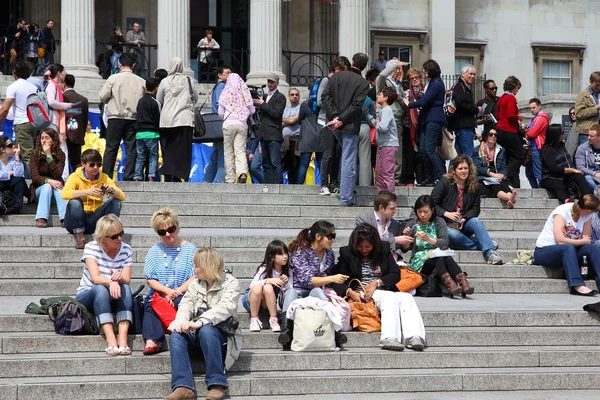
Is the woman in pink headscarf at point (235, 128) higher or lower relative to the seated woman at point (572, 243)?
higher

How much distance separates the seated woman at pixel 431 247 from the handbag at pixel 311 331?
7.77 feet

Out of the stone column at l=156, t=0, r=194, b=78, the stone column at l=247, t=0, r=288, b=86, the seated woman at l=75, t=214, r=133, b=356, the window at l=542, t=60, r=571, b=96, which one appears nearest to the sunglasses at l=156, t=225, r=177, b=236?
the seated woman at l=75, t=214, r=133, b=356

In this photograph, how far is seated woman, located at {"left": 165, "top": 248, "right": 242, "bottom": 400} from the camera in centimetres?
1023

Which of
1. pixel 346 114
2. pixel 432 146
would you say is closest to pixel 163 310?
pixel 346 114

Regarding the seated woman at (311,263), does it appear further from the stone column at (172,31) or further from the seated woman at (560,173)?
the stone column at (172,31)

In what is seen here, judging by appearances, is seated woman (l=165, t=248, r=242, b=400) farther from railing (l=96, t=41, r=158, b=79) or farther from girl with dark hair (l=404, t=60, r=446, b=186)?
railing (l=96, t=41, r=158, b=79)

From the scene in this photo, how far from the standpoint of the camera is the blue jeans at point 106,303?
35.4ft

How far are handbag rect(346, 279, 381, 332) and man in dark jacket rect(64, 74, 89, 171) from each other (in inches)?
278

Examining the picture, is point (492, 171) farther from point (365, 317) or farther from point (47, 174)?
point (365, 317)

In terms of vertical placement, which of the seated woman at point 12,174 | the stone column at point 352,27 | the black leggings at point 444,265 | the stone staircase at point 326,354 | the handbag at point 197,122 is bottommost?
the stone staircase at point 326,354

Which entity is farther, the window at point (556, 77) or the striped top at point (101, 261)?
the window at point (556, 77)

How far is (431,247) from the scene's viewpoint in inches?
531

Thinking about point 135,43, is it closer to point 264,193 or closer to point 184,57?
point 184,57

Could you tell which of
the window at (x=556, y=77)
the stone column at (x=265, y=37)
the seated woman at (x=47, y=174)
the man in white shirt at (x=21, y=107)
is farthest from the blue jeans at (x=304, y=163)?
the window at (x=556, y=77)
